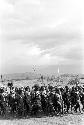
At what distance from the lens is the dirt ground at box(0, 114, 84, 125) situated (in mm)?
15706

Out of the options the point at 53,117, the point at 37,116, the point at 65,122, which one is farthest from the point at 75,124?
the point at 37,116

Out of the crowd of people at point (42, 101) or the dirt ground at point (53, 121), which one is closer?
the dirt ground at point (53, 121)

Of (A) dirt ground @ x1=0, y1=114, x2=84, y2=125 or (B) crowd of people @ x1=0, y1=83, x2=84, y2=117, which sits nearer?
(A) dirt ground @ x1=0, y1=114, x2=84, y2=125

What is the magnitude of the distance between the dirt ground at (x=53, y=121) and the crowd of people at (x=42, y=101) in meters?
0.83

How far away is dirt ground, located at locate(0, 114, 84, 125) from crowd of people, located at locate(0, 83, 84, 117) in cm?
83

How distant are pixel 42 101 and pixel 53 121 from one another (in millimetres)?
1877

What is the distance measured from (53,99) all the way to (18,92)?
232cm

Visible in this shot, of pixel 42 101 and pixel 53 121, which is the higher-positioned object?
pixel 42 101

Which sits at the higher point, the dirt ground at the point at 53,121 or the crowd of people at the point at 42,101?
the crowd of people at the point at 42,101

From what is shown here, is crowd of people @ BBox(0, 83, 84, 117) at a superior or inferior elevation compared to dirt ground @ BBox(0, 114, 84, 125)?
superior

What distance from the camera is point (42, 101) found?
17.5 m

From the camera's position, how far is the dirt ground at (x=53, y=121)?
15.7 meters

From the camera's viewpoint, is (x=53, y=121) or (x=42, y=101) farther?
(x=42, y=101)

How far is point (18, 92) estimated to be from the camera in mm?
17938
